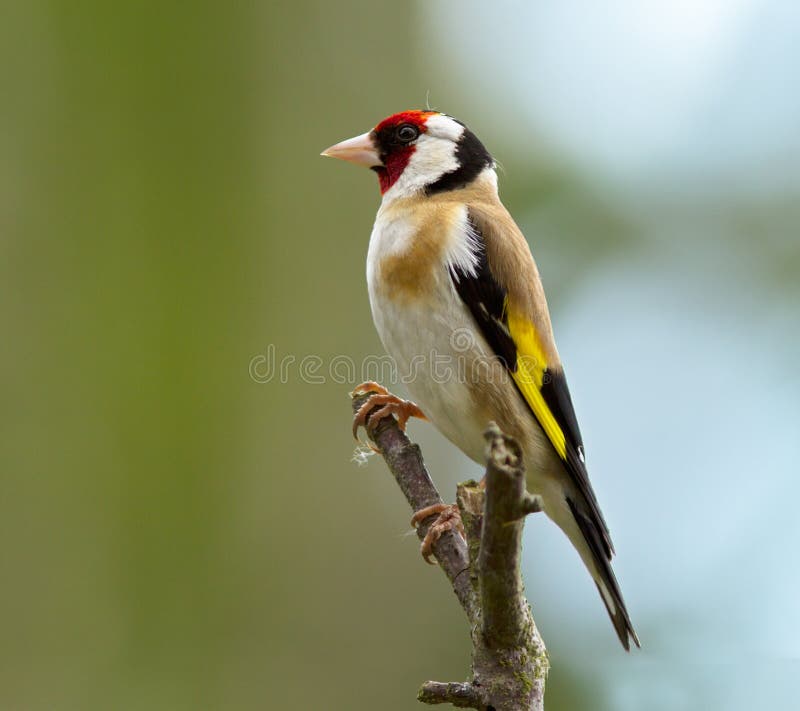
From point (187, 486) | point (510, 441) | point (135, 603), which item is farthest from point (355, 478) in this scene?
point (510, 441)

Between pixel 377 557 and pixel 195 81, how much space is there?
3.42 metres

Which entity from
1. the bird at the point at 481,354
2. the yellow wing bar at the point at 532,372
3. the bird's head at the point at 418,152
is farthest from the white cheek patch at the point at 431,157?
the yellow wing bar at the point at 532,372

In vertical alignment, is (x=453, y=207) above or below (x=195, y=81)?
below

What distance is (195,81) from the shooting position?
6.71 meters

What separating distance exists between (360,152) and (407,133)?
0.23 metres

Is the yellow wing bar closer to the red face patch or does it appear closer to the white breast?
the white breast

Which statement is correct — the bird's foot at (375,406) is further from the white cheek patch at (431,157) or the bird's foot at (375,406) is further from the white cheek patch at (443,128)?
the white cheek patch at (443,128)

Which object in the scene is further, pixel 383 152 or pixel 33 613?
pixel 33 613

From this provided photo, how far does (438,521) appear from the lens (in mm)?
2965

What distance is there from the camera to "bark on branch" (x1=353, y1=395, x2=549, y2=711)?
1.92 metres

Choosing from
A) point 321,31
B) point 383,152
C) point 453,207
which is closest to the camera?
point 453,207

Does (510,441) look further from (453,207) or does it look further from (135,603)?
(135,603)

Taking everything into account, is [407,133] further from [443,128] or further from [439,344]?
[439,344]

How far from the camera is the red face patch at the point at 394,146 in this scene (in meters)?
4.38
